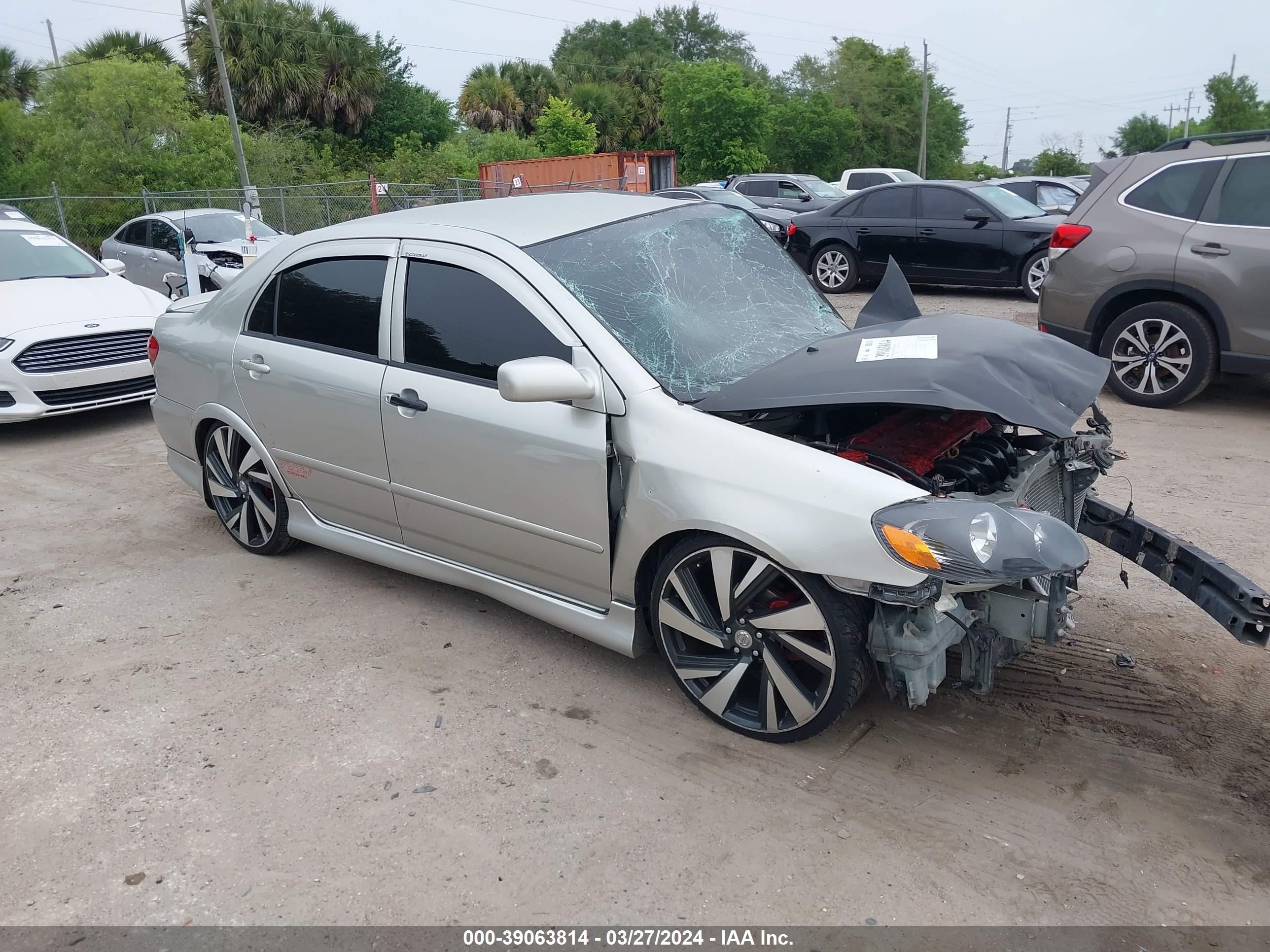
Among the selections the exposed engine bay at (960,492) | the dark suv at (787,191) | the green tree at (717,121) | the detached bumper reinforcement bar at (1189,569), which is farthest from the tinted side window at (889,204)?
the green tree at (717,121)

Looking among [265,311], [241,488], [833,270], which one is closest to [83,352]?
[241,488]

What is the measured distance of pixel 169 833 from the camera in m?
3.01

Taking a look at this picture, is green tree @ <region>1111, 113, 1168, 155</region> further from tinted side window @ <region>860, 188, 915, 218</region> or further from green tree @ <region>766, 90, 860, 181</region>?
tinted side window @ <region>860, 188, 915, 218</region>

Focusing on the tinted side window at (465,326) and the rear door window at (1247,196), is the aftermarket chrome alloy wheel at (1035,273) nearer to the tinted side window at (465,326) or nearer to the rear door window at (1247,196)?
the rear door window at (1247,196)

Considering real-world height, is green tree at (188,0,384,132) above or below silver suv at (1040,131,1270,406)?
above

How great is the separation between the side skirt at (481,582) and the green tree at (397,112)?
4168 cm

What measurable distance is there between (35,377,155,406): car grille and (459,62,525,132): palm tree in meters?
48.3

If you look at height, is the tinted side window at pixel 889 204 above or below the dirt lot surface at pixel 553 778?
above

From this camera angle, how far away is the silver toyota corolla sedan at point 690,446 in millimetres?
2986

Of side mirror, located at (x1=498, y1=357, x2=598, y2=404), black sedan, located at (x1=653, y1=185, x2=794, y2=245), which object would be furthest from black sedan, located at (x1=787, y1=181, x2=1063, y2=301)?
side mirror, located at (x1=498, y1=357, x2=598, y2=404)

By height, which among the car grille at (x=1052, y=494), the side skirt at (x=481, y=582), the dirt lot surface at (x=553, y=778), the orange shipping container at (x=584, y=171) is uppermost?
the orange shipping container at (x=584, y=171)

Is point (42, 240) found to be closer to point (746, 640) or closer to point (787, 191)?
point (746, 640)

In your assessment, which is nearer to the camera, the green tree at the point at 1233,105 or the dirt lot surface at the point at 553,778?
the dirt lot surface at the point at 553,778

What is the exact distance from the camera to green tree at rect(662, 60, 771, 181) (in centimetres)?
4325
